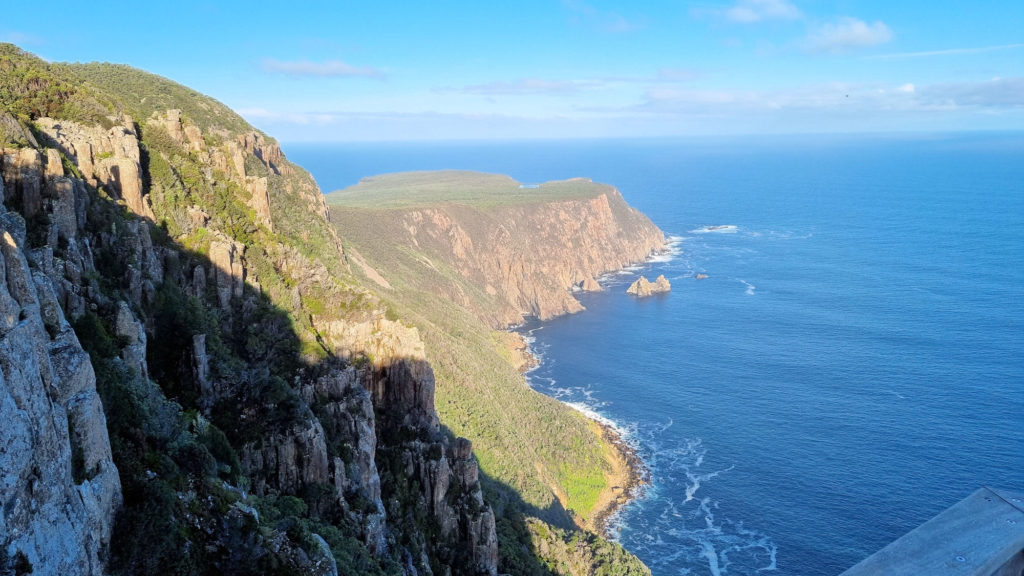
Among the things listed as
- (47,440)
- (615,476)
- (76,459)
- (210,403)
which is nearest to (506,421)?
(615,476)

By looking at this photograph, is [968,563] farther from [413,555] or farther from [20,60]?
[20,60]

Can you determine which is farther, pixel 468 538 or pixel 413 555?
pixel 468 538

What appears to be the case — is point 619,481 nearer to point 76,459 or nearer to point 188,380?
point 188,380

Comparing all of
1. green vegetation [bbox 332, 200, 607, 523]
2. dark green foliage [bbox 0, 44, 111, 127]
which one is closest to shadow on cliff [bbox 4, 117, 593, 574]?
dark green foliage [bbox 0, 44, 111, 127]

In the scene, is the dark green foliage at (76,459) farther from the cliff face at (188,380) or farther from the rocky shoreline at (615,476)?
the rocky shoreline at (615,476)

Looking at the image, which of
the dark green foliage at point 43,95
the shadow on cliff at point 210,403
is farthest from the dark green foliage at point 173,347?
the dark green foliage at point 43,95

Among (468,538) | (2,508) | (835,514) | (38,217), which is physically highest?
(38,217)

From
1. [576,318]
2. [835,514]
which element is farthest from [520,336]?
[835,514]

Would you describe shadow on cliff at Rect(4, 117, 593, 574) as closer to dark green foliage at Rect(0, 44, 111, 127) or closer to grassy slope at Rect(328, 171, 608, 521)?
dark green foliage at Rect(0, 44, 111, 127)
